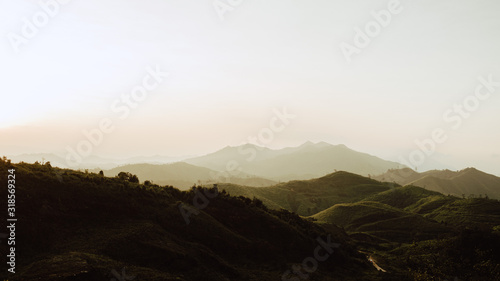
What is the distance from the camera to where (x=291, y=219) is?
54250mm

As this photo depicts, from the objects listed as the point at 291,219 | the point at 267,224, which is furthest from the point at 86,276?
the point at 291,219

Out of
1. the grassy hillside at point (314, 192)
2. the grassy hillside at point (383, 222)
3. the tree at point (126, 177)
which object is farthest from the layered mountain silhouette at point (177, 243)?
the grassy hillside at point (314, 192)

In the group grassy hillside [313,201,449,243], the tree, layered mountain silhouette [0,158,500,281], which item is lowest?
grassy hillside [313,201,449,243]

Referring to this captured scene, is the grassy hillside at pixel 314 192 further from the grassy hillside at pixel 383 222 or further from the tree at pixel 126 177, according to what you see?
the tree at pixel 126 177

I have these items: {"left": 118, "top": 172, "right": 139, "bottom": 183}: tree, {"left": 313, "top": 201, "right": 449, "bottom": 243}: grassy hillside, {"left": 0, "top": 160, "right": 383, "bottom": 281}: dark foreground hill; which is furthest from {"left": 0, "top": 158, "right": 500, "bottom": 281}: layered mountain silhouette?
{"left": 313, "top": 201, "right": 449, "bottom": 243}: grassy hillside

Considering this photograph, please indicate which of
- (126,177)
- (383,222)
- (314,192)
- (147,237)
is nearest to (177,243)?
(147,237)

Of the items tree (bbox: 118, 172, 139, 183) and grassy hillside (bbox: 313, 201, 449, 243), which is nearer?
tree (bbox: 118, 172, 139, 183)

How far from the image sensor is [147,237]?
100ft

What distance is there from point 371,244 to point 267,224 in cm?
3512

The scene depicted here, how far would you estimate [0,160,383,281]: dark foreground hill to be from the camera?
80.3 feet

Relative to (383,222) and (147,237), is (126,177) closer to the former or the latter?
(147,237)

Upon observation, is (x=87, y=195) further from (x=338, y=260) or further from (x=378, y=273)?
(x=378, y=273)

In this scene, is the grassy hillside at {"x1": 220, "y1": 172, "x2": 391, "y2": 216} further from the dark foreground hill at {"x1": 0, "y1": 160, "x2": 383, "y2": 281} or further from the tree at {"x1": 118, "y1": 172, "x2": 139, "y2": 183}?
the tree at {"x1": 118, "y1": 172, "x2": 139, "y2": 183}

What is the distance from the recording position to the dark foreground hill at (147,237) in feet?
80.3
